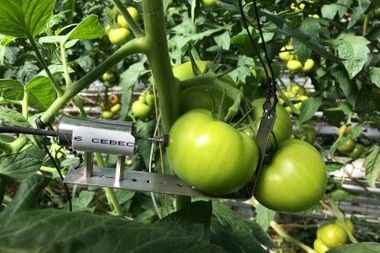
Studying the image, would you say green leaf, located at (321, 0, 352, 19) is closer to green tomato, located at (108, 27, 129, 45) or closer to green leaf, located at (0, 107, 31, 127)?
green tomato, located at (108, 27, 129, 45)

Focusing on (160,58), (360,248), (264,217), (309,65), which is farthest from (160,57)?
(309,65)

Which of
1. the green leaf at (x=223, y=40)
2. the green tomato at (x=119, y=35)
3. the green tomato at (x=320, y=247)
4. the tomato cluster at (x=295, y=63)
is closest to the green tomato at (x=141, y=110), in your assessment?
the green tomato at (x=119, y=35)

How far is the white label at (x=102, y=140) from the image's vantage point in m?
0.56

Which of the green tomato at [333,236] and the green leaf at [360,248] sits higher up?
the green leaf at [360,248]

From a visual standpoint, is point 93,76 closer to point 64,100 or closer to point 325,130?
point 64,100

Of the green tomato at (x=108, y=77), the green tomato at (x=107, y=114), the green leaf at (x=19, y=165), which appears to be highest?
the green leaf at (x=19, y=165)

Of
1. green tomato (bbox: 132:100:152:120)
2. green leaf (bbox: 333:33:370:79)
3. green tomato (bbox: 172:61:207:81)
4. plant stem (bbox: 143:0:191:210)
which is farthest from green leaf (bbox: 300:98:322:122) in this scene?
plant stem (bbox: 143:0:191:210)

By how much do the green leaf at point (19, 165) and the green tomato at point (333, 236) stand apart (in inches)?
48.6

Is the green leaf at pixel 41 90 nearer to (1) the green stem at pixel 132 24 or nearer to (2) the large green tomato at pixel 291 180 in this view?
(1) the green stem at pixel 132 24

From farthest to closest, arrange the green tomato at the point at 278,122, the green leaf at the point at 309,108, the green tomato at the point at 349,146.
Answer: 1. the green tomato at the point at 349,146
2. the green leaf at the point at 309,108
3. the green tomato at the point at 278,122

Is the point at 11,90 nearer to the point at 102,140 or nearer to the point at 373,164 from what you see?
the point at 102,140

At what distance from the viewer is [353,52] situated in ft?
4.27

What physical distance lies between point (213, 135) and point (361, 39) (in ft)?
2.92

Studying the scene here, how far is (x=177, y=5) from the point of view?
1.77 meters
